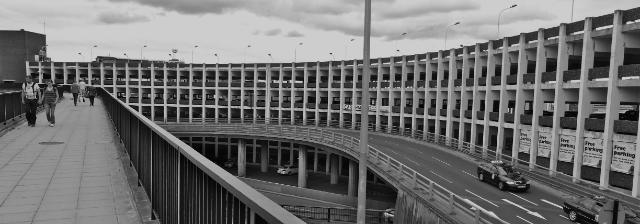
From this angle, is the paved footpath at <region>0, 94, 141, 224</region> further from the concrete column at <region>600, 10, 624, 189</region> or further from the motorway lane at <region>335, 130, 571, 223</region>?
the concrete column at <region>600, 10, 624, 189</region>

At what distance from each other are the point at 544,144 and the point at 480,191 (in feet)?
33.8

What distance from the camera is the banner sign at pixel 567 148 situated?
30.2 meters

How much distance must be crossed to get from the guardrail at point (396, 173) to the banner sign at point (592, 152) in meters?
10.6

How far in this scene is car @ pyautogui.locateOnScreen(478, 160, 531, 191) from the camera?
85.4ft

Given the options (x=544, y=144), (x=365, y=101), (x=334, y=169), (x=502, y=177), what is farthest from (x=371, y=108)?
(x=365, y=101)

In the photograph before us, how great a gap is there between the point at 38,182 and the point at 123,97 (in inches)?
3015

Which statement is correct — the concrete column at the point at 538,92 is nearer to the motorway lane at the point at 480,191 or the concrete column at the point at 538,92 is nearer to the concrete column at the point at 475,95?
the motorway lane at the point at 480,191

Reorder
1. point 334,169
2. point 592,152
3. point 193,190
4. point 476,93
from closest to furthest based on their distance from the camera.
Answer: point 193,190
point 592,152
point 476,93
point 334,169

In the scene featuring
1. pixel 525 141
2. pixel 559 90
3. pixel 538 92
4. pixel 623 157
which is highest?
pixel 559 90

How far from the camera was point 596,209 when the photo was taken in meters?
19.4

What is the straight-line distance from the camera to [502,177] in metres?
26.7

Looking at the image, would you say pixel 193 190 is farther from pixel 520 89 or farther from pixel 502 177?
pixel 520 89

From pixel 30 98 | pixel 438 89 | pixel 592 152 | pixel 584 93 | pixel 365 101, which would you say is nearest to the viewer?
pixel 30 98

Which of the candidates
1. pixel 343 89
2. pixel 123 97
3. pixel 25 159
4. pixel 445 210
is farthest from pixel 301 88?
pixel 25 159
